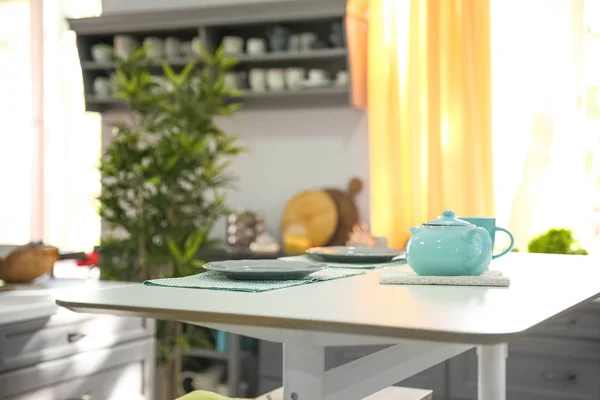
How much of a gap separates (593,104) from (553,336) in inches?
45.4

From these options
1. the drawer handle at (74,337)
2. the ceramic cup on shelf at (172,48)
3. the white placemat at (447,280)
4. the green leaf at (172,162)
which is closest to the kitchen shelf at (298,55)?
the ceramic cup on shelf at (172,48)

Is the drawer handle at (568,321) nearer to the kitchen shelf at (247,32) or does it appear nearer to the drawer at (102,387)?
the kitchen shelf at (247,32)

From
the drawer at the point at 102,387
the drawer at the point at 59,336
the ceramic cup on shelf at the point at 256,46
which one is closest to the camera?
the drawer at the point at 59,336

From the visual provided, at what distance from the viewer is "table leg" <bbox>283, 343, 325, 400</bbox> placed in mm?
1209

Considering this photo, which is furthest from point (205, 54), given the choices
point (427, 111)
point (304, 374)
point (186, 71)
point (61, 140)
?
point (304, 374)

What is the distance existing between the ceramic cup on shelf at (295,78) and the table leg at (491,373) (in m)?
2.51

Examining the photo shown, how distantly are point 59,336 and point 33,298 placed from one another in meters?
0.14

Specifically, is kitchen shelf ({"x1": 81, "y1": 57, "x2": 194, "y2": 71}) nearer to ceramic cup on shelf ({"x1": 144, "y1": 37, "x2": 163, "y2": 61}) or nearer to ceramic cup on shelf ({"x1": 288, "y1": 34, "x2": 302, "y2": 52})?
ceramic cup on shelf ({"x1": 144, "y1": 37, "x2": 163, "y2": 61})

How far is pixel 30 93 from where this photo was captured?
5277 mm

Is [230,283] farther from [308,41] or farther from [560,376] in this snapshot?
[308,41]

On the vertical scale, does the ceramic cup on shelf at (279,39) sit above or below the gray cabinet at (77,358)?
above

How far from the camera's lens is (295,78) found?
4156 millimetres

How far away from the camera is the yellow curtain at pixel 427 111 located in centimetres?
380

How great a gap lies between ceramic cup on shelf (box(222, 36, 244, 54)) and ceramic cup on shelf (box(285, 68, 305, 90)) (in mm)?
314
